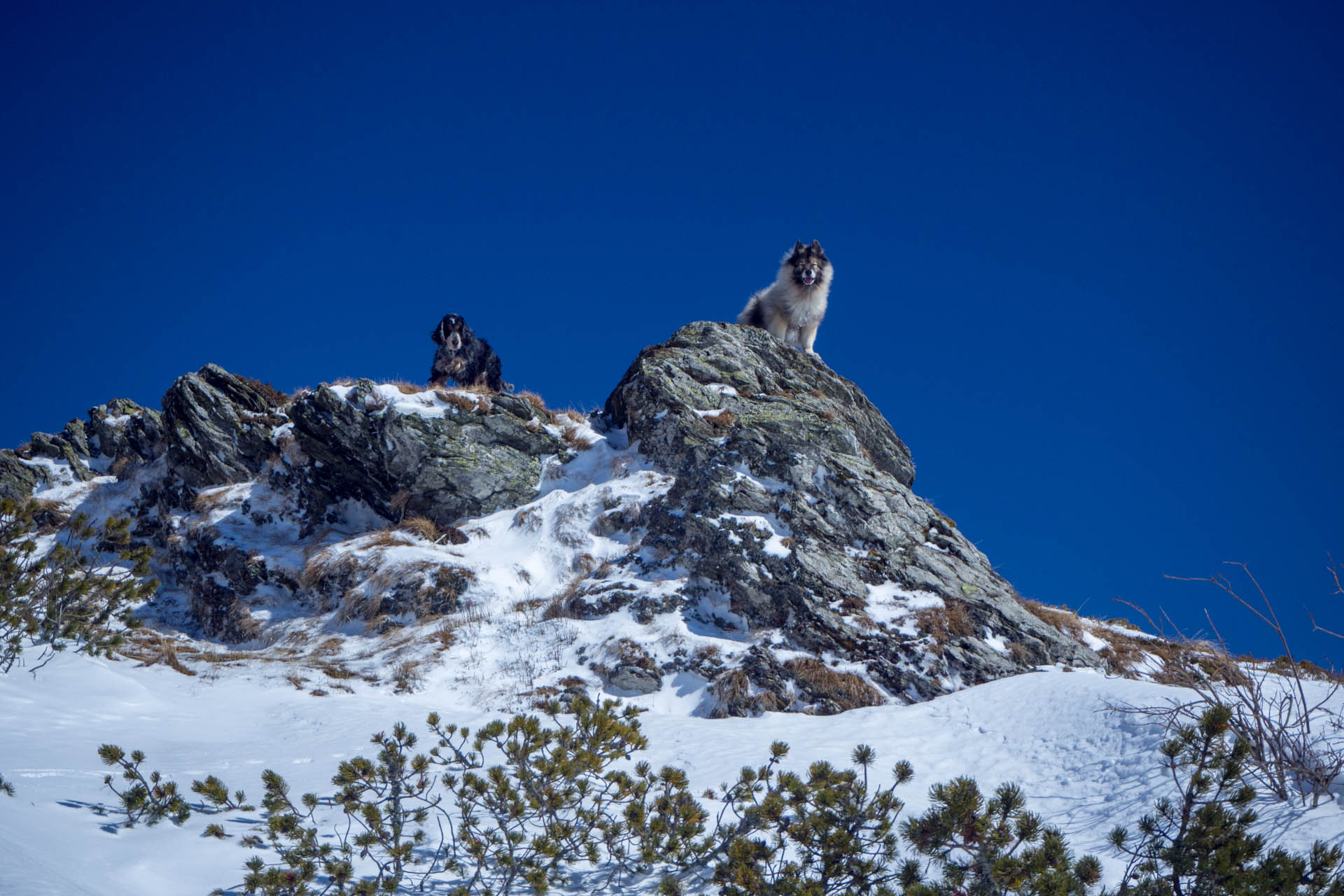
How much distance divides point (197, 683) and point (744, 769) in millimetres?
6878

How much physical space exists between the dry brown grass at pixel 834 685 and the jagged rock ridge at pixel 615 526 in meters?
0.02

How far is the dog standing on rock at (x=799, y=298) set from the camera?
52.4ft

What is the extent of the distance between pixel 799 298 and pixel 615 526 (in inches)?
270

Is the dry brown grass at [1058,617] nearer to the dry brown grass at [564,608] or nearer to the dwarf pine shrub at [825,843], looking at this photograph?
the dry brown grass at [564,608]

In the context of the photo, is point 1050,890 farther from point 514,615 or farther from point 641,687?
point 514,615

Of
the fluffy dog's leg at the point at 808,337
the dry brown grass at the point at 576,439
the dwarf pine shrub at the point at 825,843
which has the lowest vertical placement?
the dwarf pine shrub at the point at 825,843

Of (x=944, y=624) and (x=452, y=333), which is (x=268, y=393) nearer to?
(x=452, y=333)

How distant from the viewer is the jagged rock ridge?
9.93 metres

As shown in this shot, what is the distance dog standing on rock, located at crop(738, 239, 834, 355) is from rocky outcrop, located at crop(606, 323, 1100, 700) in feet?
2.28

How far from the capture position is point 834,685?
9109 millimetres

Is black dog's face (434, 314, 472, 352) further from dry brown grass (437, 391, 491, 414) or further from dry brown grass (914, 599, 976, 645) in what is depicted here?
dry brown grass (914, 599, 976, 645)

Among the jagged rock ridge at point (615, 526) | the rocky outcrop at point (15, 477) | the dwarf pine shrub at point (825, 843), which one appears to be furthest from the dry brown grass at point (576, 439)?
the rocky outcrop at point (15, 477)

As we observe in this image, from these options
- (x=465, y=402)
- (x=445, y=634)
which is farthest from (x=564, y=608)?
(x=465, y=402)

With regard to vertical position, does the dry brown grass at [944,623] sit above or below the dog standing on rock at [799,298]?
below
